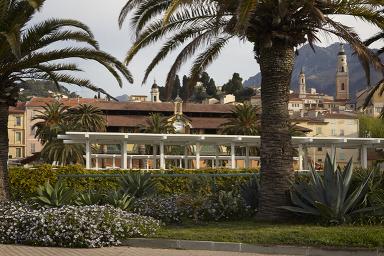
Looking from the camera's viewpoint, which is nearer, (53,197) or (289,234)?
(289,234)

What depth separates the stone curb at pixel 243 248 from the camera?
10172 millimetres

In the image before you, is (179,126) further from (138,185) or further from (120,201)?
(120,201)

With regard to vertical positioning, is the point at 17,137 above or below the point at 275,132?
below

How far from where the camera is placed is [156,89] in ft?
514

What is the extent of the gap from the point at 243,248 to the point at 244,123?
57.4m

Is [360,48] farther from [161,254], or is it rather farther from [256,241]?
[161,254]

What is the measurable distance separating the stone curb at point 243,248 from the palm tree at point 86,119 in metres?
56.1

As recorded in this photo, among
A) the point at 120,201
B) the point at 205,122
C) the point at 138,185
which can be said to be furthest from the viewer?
the point at 205,122

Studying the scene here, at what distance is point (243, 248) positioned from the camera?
10.8 metres

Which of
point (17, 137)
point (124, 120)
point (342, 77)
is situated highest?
point (342, 77)

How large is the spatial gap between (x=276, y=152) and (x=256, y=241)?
3.65 meters

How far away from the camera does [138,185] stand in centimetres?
1734

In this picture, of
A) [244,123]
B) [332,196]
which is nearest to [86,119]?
[244,123]

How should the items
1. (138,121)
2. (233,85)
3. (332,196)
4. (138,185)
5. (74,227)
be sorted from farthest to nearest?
(233,85)
(138,121)
(138,185)
(332,196)
(74,227)
